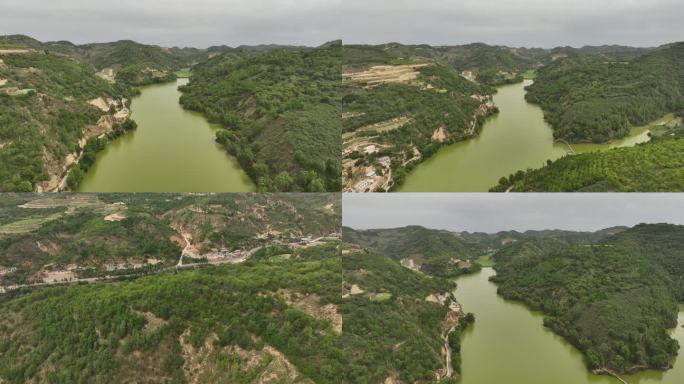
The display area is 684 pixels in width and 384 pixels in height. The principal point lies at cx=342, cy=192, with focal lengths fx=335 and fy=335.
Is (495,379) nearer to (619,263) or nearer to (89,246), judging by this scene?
(619,263)

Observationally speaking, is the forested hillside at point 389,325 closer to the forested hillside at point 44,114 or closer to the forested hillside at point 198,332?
the forested hillside at point 198,332

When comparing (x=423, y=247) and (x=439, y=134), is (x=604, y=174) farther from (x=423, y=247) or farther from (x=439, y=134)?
(x=423, y=247)

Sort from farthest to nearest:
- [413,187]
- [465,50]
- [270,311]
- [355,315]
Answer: [465,50] → [270,311] → [355,315] → [413,187]

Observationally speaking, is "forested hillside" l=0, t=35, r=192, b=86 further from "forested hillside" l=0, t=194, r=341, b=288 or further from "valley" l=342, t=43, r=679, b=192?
"valley" l=342, t=43, r=679, b=192

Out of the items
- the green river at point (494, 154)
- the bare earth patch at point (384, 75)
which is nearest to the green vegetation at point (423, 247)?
the green river at point (494, 154)

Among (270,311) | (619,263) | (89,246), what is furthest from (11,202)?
(619,263)

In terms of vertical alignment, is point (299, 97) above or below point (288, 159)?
above

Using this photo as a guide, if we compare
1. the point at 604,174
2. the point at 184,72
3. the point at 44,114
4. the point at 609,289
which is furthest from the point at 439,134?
the point at 184,72
